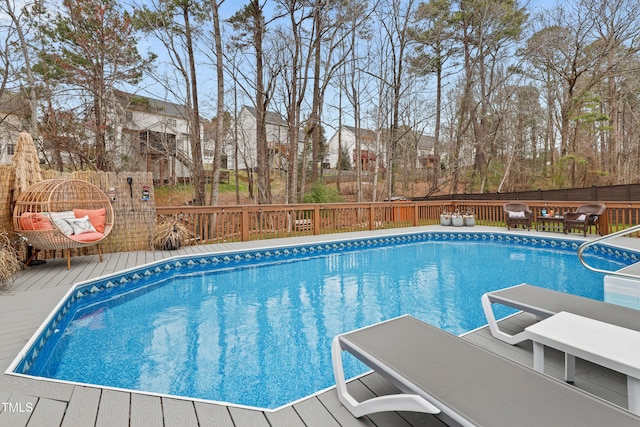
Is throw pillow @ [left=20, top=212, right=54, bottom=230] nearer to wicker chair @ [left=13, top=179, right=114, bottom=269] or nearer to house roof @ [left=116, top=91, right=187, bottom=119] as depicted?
wicker chair @ [left=13, top=179, right=114, bottom=269]

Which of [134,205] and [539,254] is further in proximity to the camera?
[539,254]

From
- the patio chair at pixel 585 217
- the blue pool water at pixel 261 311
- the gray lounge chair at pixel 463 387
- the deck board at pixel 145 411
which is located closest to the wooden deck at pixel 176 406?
the deck board at pixel 145 411

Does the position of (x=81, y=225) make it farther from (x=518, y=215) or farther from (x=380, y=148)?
(x=380, y=148)

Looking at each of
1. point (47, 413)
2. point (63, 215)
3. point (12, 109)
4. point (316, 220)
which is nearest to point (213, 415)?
point (47, 413)

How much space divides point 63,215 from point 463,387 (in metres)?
6.33

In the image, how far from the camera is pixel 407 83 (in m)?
14.1

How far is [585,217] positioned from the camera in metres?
8.06

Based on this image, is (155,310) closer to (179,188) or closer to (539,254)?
(539,254)

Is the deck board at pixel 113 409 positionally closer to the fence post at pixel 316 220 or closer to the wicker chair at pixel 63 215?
the wicker chair at pixel 63 215

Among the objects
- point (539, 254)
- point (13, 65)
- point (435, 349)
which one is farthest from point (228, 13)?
point (435, 349)

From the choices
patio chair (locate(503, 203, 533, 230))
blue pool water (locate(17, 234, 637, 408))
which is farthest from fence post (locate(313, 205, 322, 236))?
patio chair (locate(503, 203, 533, 230))

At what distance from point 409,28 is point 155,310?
1452cm

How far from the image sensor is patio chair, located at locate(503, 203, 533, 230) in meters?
9.30

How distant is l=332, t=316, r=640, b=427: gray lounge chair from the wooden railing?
620 cm
